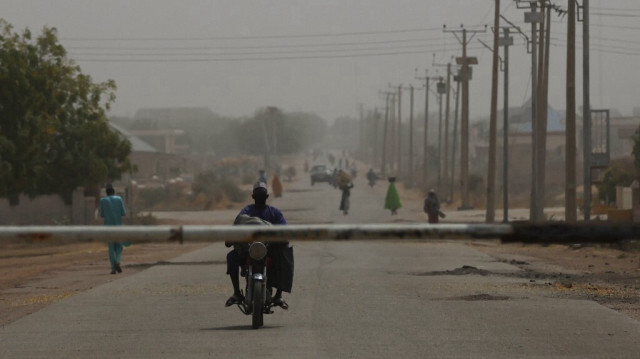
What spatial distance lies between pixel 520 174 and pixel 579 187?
13.4 m

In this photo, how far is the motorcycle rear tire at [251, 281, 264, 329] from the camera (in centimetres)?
1249

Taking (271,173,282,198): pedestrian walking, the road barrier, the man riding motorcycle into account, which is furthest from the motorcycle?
(271,173,282,198): pedestrian walking

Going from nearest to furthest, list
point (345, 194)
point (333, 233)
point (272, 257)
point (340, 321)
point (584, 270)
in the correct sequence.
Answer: point (333, 233) → point (272, 257) → point (340, 321) → point (584, 270) → point (345, 194)

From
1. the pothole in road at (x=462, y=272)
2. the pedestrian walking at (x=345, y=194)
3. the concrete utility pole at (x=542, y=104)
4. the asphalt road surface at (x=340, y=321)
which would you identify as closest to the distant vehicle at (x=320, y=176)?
the pedestrian walking at (x=345, y=194)

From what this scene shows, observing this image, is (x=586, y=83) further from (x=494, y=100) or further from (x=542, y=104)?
(x=494, y=100)

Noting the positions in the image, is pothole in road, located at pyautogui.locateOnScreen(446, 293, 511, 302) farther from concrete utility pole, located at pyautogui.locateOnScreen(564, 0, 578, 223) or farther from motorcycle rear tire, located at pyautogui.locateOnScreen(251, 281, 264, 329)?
concrete utility pole, located at pyautogui.locateOnScreen(564, 0, 578, 223)

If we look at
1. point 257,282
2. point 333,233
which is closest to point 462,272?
point 257,282

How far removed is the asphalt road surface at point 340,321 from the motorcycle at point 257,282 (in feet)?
0.69

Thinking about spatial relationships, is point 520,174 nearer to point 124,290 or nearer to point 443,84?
point 443,84

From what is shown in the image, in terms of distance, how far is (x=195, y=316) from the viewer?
14539 millimetres

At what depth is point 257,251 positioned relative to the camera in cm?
1227

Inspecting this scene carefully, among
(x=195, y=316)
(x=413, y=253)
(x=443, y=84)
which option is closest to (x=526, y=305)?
(x=195, y=316)

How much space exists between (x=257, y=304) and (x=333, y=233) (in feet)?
21.3

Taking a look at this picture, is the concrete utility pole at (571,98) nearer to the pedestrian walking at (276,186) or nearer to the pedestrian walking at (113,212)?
the pedestrian walking at (113,212)
